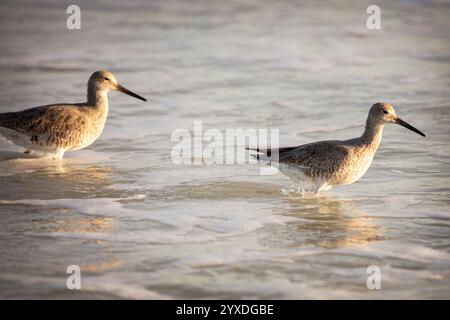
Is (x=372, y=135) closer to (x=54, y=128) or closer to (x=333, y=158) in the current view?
(x=333, y=158)

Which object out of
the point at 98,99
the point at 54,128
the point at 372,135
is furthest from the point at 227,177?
A: the point at 98,99

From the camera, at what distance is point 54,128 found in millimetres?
9273

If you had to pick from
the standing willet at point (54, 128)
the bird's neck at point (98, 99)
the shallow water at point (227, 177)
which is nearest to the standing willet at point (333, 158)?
the shallow water at point (227, 177)

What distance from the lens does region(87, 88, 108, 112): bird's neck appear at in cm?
986

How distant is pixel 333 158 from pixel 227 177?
120cm

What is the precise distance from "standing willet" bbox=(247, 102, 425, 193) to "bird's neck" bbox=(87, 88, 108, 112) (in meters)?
2.32

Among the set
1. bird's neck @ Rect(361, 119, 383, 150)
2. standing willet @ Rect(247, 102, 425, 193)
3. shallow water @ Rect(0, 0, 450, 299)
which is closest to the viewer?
shallow water @ Rect(0, 0, 450, 299)

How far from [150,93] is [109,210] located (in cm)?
521

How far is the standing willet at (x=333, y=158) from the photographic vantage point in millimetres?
8016

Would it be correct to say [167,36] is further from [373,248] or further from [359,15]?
[373,248]

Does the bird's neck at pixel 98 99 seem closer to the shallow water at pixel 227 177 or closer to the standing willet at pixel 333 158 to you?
the shallow water at pixel 227 177

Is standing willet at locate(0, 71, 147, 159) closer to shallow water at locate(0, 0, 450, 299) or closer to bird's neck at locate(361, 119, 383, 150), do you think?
shallow water at locate(0, 0, 450, 299)

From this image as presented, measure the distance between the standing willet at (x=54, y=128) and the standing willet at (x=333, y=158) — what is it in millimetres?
2149

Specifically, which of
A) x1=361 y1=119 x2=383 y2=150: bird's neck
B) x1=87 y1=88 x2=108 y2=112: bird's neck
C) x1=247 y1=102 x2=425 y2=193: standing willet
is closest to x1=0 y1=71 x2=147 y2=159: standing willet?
x1=87 y1=88 x2=108 y2=112: bird's neck
